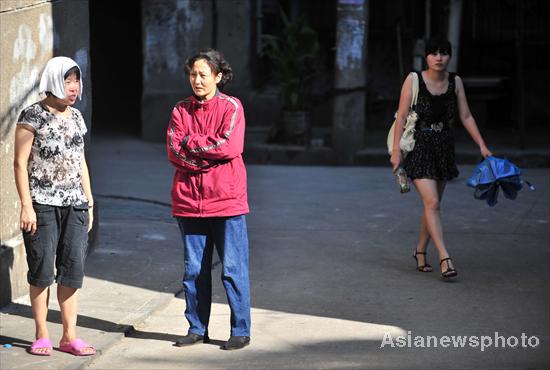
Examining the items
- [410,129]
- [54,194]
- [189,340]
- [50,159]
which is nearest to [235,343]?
[189,340]

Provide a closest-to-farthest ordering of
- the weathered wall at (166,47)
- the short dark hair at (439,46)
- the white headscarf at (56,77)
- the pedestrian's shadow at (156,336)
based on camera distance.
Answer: the white headscarf at (56,77), the pedestrian's shadow at (156,336), the short dark hair at (439,46), the weathered wall at (166,47)

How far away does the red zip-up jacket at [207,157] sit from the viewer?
19.2 ft

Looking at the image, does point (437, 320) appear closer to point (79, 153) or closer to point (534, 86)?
point (79, 153)

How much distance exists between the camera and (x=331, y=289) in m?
7.50

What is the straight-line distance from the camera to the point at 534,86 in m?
17.7

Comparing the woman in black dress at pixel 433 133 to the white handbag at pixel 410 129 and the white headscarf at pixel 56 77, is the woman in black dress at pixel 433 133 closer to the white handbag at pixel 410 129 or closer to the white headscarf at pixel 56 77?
the white handbag at pixel 410 129

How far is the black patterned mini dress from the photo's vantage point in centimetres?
778

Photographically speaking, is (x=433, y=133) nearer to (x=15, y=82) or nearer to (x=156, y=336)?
(x=156, y=336)

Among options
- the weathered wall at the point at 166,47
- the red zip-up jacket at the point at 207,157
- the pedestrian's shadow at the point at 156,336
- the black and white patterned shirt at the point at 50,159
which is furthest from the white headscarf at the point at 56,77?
the weathered wall at the point at 166,47

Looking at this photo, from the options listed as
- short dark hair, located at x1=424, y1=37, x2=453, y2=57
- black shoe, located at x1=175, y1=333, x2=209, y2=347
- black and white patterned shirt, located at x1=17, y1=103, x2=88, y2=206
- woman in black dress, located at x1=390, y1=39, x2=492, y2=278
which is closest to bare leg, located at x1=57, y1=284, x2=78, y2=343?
black and white patterned shirt, located at x1=17, y1=103, x2=88, y2=206

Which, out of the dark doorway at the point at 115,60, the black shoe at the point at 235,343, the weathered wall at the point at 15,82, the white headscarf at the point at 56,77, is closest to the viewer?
the white headscarf at the point at 56,77

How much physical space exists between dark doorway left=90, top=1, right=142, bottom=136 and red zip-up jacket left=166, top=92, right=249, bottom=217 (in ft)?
41.2

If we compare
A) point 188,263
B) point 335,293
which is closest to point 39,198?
point 188,263

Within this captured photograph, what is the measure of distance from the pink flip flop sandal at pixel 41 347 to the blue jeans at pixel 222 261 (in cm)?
80
